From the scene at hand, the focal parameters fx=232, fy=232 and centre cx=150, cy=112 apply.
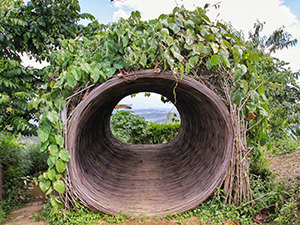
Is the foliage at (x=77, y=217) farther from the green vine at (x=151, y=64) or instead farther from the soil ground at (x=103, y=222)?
the green vine at (x=151, y=64)

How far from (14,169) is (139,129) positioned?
3.82 m

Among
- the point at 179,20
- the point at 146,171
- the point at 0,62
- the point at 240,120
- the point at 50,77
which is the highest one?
the point at 179,20

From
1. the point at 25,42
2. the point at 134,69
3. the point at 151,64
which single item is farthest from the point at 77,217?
the point at 25,42

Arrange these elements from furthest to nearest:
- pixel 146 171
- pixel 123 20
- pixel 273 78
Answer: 1. pixel 273 78
2. pixel 146 171
3. pixel 123 20

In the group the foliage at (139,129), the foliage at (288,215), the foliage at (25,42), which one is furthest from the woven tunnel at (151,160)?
the foliage at (139,129)

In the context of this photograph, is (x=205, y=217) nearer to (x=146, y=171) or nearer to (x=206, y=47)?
(x=146, y=171)

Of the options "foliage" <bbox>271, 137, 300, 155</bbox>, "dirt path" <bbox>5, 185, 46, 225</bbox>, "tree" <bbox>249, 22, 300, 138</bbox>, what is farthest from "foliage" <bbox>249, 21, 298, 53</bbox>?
"dirt path" <bbox>5, 185, 46, 225</bbox>

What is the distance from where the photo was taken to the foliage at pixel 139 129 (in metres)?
6.92

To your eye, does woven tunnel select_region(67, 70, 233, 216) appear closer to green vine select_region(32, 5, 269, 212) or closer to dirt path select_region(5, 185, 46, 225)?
green vine select_region(32, 5, 269, 212)

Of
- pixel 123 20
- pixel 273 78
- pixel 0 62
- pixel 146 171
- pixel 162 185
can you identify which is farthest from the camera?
pixel 273 78

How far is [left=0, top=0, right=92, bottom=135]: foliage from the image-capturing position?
3143 millimetres

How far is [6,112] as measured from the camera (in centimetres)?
318

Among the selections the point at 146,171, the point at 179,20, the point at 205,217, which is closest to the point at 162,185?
the point at 146,171

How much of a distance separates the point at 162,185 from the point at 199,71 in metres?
1.84
